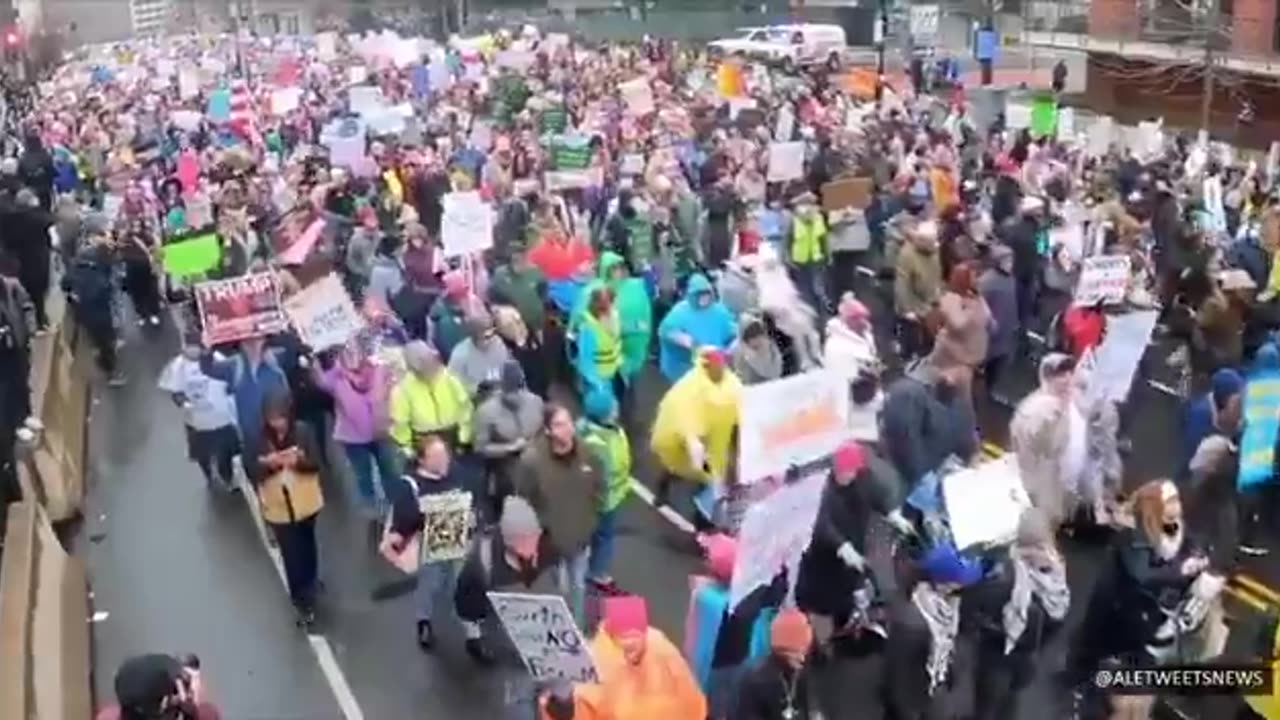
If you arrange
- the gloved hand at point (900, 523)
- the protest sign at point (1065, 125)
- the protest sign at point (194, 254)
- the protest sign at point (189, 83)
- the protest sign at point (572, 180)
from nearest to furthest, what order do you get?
the gloved hand at point (900, 523), the protest sign at point (194, 254), the protest sign at point (572, 180), the protest sign at point (1065, 125), the protest sign at point (189, 83)

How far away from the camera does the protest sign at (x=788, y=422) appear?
8.73 metres

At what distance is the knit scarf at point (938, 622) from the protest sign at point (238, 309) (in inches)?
229

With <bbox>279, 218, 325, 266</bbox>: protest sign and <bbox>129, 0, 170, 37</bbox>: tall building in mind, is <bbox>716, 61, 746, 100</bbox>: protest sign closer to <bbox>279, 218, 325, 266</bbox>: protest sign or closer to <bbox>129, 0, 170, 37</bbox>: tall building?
<bbox>279, 218, 325, 266</bbox>: protest sign

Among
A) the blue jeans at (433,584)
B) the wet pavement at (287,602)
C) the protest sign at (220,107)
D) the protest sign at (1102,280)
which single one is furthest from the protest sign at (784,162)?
the protest sign at (220,107)

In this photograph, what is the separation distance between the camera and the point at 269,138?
27281 millimetres

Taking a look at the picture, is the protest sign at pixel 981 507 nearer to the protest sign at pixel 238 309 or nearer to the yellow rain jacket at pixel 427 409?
the yellow rain jacket at pixel 427 409

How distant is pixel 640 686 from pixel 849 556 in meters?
2.23

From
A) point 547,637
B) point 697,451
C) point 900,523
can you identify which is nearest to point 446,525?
point 697,451

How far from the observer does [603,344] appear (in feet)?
40.0

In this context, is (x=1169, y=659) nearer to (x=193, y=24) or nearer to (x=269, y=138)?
(x=269, y=138)

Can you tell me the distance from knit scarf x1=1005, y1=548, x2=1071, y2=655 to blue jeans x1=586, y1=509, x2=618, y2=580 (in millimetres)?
2798

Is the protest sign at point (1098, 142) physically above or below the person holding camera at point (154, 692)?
below

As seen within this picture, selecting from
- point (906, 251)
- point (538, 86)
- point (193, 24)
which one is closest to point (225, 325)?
point (906, 251)

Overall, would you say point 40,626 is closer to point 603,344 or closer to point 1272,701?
point 603,344
